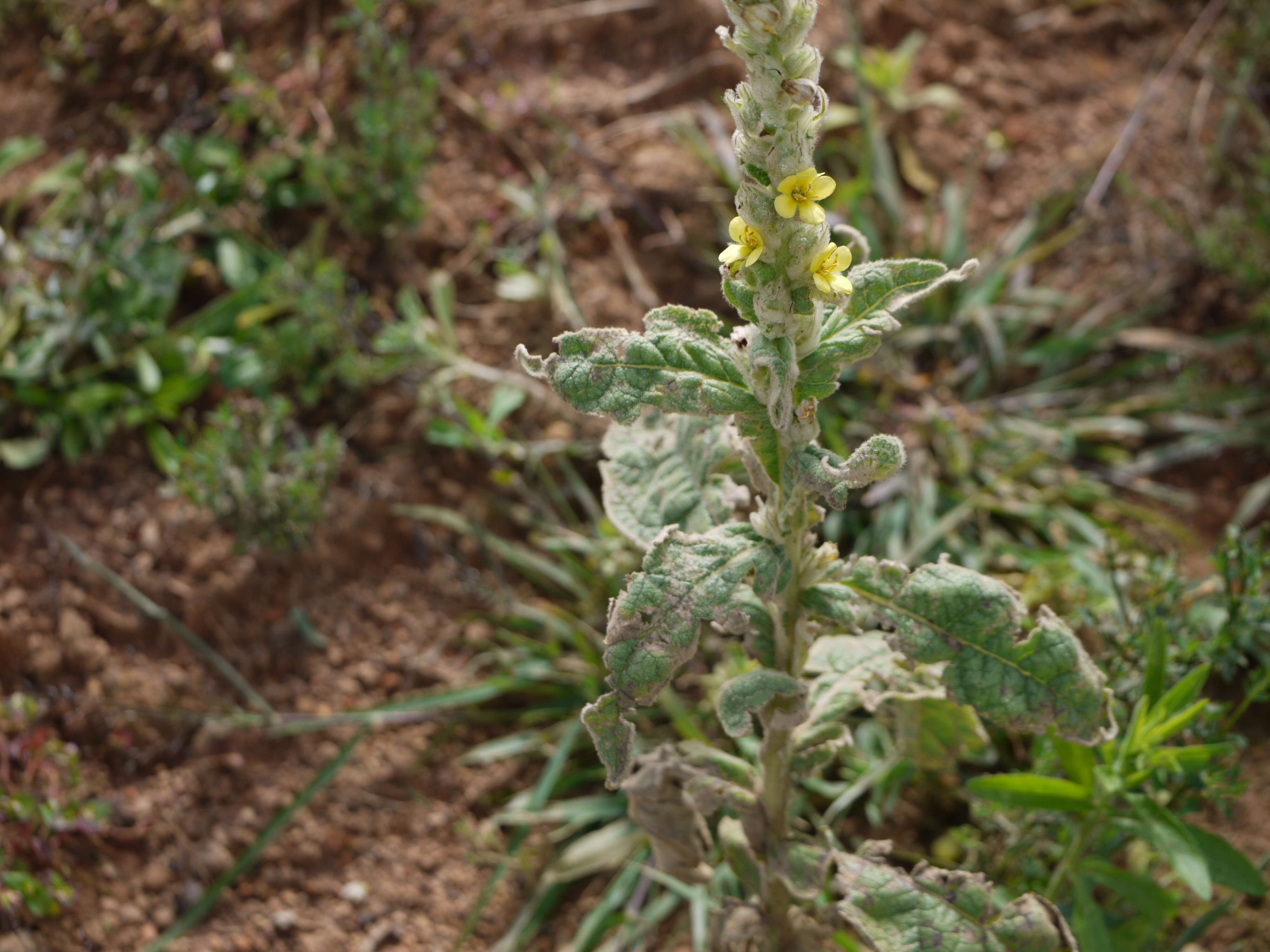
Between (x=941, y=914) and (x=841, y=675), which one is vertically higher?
(x=841, y=675)

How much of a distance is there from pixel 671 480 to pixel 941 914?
86 cm

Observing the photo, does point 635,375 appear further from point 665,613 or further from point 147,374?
point 147,374

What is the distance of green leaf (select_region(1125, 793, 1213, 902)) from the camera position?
1817mm

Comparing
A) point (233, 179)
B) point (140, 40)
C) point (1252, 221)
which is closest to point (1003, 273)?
point (1252, 221)

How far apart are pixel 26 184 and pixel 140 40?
64 centimetres

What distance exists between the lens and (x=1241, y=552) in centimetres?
204

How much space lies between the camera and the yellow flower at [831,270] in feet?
4.41

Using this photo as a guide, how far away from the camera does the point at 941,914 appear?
5.56 feet

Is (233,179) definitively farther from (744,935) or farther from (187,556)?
(744,935)

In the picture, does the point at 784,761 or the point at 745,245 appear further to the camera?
the point at 784,761

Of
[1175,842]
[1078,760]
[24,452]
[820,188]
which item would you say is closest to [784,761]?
[1078,760]

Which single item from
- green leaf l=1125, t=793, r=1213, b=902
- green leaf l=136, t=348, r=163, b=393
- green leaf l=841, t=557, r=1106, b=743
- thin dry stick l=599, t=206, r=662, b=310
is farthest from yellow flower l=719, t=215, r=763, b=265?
green leaf l=136, t=348, r=163, b=393

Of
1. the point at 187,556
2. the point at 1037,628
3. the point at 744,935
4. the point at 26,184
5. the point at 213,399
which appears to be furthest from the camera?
the point at 26,184

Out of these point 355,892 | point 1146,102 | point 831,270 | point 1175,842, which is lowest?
point 355,892
